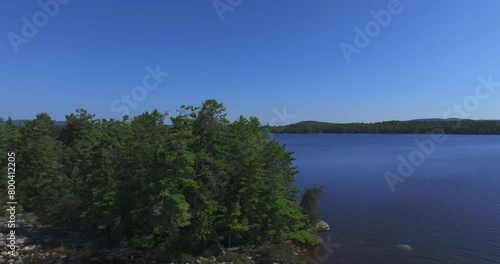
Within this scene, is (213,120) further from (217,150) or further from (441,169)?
(441,169)

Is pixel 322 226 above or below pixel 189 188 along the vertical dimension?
below

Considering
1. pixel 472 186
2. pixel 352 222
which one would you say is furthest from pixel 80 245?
pixel 472 186

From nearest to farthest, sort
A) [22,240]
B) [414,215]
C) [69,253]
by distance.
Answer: [69,253] < [22,240] < [414,215]

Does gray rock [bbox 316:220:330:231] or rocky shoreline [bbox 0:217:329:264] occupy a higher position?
gray rock [bbox 316:220:330:231]

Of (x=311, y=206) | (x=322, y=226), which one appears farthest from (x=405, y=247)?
(x=311, y=206)

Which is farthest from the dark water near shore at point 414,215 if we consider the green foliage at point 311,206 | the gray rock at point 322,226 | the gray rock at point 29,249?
the gray rock at point 29,249

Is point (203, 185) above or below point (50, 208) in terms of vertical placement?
above

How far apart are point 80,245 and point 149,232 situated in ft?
26.0

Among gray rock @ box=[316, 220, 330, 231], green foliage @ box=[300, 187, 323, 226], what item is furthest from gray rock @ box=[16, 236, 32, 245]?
gray rock @ box=[316, 220, 330, 231]

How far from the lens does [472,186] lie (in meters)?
56.6

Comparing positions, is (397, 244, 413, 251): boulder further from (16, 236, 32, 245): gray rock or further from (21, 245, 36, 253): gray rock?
(16, 236, 32, 245): gray rock

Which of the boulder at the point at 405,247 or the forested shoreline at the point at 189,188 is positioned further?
the boulder at the point at 405,247

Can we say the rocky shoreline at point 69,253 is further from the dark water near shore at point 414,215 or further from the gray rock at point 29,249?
the dark water near shore at point 414,215

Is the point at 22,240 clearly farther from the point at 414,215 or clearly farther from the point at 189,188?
the point at 414,215
